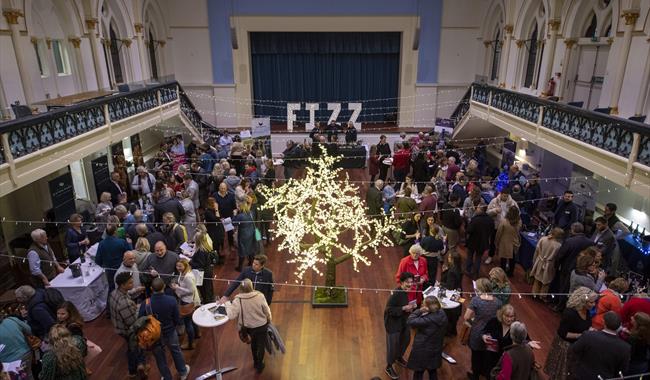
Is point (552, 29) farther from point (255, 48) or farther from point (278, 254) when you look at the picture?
point (255, 48)

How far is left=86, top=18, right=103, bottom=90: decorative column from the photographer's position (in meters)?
10.0

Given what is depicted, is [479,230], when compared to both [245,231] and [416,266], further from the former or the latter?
[245,231]

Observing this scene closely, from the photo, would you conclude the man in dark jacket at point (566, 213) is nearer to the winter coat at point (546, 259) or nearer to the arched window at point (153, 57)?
the winter coat at point (546, 259)

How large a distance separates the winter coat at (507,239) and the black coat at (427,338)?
9.26 ft

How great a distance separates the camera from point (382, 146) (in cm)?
1068

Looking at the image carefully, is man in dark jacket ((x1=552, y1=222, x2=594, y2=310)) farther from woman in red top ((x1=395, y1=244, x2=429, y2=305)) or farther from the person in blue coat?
the person in blue coat

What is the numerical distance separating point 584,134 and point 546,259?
2.06 meters

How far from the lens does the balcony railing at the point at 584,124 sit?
5.27m

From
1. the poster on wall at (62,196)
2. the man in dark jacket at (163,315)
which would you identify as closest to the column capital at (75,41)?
the poster on wall at (62,196)

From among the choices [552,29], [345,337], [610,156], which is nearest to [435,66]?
[552,29]

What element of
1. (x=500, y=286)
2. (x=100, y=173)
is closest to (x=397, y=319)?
(x=500, y=286)

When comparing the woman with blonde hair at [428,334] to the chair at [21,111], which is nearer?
the woman with blonde hair at [428,334]

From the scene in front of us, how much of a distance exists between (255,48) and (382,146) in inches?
298

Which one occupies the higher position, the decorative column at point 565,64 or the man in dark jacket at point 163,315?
the decorative column at point 565,64
